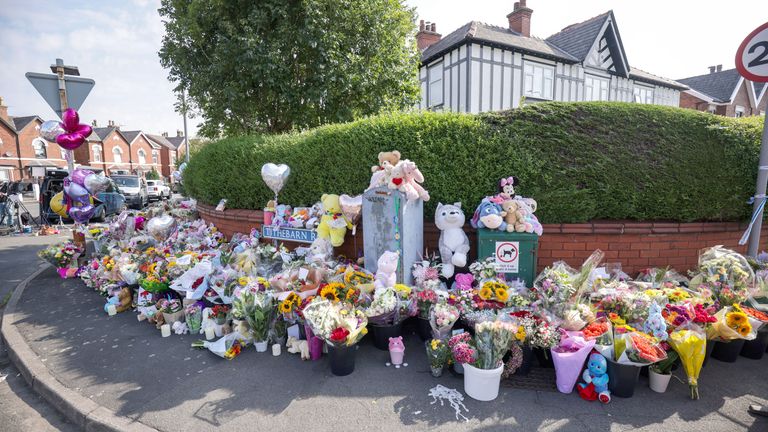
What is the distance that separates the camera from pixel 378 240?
4355 mm

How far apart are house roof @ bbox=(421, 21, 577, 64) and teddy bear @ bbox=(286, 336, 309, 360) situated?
43.0 feet

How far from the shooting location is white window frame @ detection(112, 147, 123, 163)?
136 ft

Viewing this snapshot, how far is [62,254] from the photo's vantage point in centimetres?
650

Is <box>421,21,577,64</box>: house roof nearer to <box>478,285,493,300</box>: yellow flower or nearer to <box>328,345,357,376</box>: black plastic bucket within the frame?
<box>478,285,493,300</box>: yellow flower

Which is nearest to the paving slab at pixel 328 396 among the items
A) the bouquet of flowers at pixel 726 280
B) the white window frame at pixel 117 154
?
the bouquet of flowers at pixel 726 280

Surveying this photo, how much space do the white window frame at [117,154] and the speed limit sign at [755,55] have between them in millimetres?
50218

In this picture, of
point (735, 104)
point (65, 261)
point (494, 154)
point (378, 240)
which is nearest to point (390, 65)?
point (494, 154)

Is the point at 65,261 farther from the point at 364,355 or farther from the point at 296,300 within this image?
the point at 364,355

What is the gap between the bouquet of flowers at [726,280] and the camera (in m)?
3.47

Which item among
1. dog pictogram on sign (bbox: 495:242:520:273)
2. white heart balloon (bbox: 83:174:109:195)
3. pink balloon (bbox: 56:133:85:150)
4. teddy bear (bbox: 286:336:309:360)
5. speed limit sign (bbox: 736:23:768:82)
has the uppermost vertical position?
speed limit sign (bbox: 736:23:768:82)

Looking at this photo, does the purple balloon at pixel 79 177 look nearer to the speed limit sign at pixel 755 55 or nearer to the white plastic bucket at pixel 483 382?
the white plastic bucket at pixel 483 382

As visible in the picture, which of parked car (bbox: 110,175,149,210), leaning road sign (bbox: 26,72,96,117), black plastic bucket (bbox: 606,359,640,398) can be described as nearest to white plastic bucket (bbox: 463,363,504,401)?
black plastic bucket (bbox: 606,359,640,398)

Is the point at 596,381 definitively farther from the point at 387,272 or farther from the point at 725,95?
the point at 725,95

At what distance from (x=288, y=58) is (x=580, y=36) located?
1612 cm
